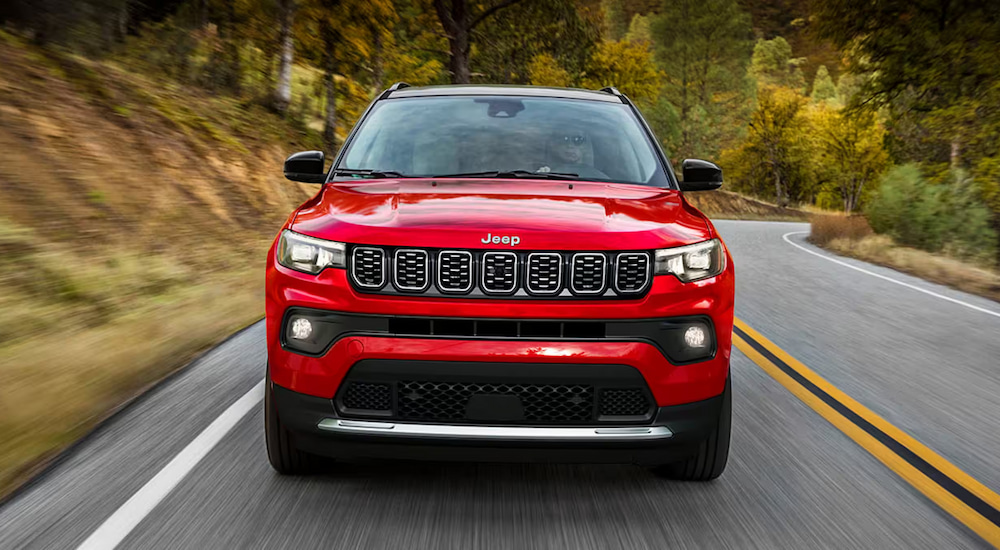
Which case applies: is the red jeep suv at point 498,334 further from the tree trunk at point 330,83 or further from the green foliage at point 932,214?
the tree trunk at point 330,83

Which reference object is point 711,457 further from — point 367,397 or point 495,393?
point 367,397

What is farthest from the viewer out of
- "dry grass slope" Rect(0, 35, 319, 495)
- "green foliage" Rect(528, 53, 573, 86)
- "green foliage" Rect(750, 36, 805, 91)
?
"green foliage" Rect(750, 36, 805, 91)

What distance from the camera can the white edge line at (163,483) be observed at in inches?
130

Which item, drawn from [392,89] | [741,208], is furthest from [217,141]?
[741,208]

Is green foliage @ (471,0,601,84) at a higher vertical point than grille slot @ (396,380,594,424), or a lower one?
higher

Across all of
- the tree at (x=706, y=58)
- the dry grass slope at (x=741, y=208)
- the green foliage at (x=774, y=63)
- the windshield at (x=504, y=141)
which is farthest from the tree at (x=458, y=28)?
the green foliage at (x=774, y=63)

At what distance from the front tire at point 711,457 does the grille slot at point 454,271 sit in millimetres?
1228

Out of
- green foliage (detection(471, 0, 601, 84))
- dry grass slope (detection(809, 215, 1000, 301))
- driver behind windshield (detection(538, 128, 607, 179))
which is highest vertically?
green foliage (detection(471, 0, 601, 84))

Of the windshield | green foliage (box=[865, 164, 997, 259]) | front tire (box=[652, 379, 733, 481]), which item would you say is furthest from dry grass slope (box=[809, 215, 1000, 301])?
front tire (box=[652, 379, 733, 481])

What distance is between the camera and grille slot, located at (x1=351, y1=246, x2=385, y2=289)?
136 inches

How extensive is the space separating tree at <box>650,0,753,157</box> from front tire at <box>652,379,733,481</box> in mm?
81841

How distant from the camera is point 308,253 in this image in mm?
3604

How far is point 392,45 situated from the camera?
75.5ft

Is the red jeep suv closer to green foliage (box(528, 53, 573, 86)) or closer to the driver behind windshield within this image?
the driver behind windshield
